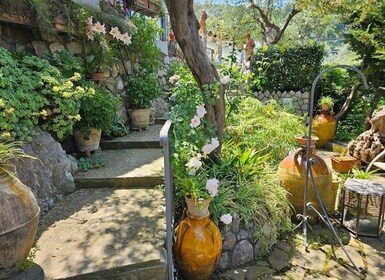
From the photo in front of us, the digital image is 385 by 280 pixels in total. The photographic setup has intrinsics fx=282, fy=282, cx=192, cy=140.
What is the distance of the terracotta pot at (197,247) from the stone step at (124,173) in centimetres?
83

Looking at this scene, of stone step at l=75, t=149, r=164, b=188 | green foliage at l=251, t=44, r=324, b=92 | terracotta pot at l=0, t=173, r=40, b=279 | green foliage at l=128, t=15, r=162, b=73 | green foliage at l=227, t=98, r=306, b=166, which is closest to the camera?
terracotta pot at l=0, t=173, r=40, b=279

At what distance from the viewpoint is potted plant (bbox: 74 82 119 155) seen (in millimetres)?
3251

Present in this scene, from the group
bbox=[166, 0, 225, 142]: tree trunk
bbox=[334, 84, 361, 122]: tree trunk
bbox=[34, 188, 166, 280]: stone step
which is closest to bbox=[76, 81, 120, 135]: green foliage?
bbox=[34, 188, 166, 280]: stone step

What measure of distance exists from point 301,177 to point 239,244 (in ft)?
3.45

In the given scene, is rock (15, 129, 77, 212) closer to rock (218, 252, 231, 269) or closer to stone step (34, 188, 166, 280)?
stone step (34, 188, 166, 280)

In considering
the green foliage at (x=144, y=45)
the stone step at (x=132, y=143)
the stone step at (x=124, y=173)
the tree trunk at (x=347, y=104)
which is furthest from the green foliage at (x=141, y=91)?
the tree trunk at (x=347, y=104)

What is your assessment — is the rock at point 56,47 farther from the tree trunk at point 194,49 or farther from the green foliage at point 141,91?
the tree trunk at point 194,49

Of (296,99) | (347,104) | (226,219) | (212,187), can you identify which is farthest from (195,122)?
(296,99)

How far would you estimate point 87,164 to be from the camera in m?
3.21

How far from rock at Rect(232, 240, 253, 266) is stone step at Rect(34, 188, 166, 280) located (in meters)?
0.71

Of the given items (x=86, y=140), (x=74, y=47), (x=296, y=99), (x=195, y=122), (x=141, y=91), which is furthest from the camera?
(x=296, y=99)

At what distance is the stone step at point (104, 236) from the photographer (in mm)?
1840

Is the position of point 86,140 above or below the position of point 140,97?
below

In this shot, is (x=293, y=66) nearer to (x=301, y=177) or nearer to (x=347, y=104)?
(x=347, y=104)
